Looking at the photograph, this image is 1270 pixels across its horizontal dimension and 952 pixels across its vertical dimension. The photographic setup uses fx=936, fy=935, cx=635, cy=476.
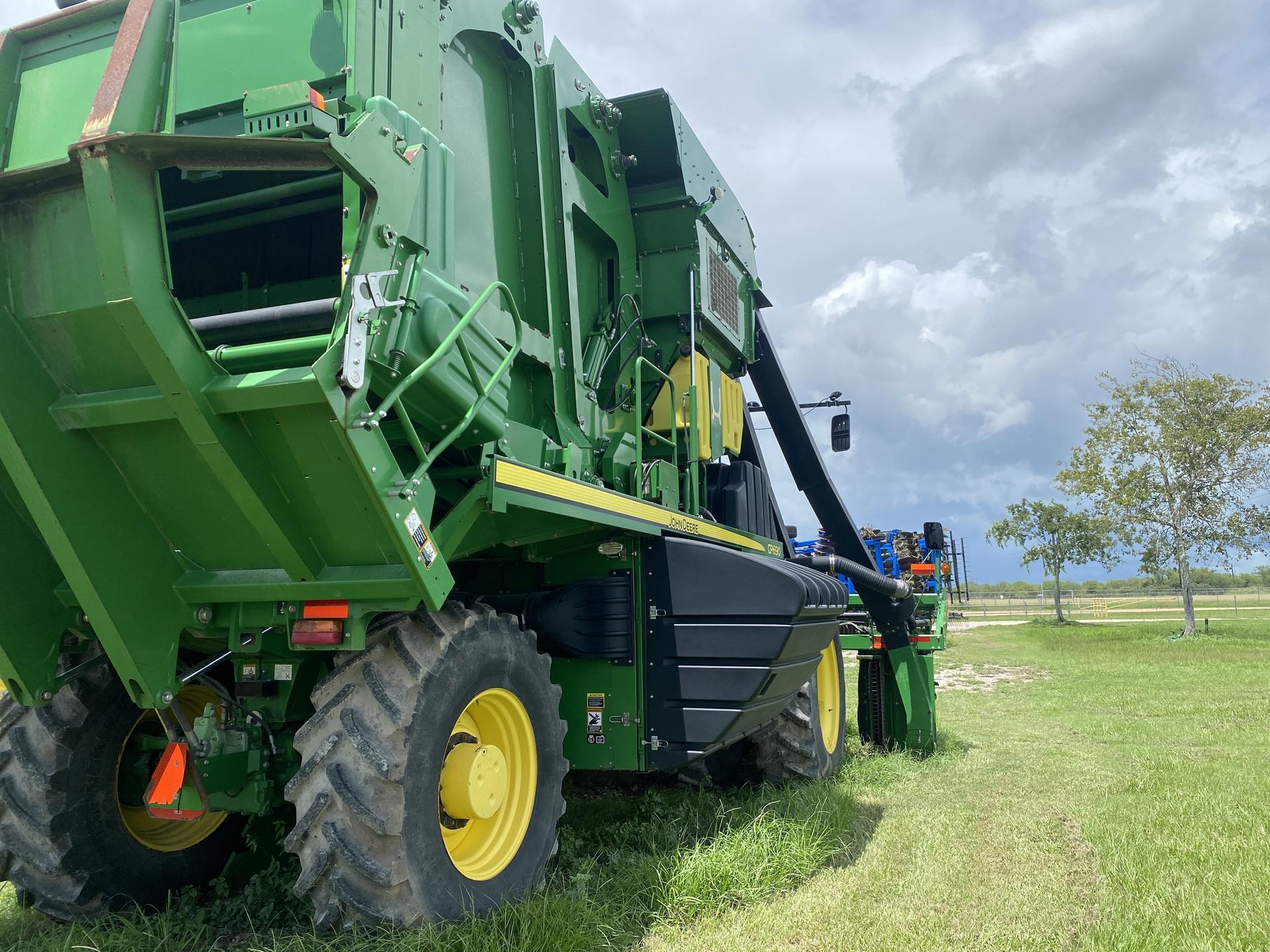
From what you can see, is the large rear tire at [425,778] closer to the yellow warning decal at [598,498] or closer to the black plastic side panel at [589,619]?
the yellow warning decal at [598,498]

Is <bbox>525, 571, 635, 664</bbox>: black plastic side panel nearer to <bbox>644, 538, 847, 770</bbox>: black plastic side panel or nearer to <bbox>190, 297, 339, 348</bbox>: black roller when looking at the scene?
<bbox>644, 538, 847, 770</bbox>: black plastic side panel

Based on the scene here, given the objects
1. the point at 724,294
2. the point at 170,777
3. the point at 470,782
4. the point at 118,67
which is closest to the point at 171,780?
the point at 170,777

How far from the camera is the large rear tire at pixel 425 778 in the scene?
3.26m

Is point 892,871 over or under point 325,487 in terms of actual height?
under

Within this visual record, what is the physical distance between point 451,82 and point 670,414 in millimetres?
2509

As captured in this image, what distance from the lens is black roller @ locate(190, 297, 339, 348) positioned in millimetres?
3275

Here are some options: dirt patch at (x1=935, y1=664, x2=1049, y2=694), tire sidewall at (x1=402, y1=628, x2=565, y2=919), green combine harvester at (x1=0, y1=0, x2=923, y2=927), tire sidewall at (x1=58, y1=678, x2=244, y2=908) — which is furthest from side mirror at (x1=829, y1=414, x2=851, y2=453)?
dirt patch at (x1=935, y1=664, x2=1049, y2=694)

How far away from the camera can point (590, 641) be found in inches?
199

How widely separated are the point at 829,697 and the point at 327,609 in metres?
5.25

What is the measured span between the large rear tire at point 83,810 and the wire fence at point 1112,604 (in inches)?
1368

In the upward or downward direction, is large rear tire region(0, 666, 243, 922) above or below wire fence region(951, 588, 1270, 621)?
above

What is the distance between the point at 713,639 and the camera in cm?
493

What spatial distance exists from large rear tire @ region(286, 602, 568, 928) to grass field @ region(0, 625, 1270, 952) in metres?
0.17

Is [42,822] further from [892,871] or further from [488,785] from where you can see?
[892,871]
